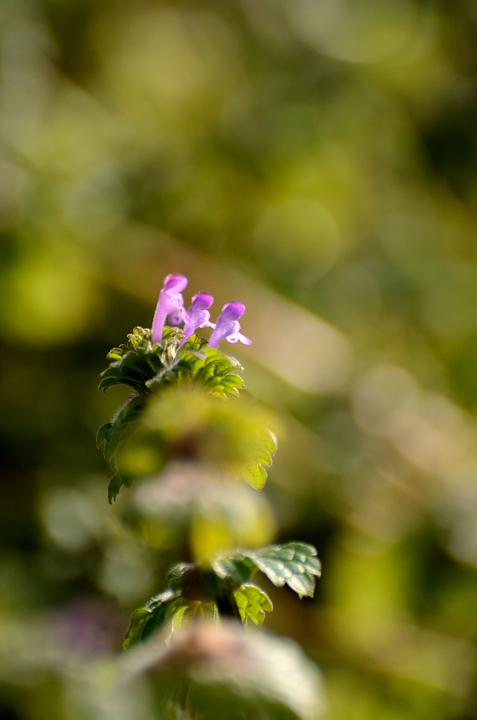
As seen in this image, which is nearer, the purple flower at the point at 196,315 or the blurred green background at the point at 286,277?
the purple flower at the point at 196,315

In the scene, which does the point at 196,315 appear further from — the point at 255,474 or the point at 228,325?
the point at 255,474

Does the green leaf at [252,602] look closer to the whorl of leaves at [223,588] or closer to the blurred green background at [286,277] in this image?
the whorl of leaves at [223,588]

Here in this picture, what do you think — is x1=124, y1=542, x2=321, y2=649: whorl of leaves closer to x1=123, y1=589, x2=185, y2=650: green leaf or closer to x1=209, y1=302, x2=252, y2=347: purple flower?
x1=123, y1=589, x2=185, y2=650: green leaf

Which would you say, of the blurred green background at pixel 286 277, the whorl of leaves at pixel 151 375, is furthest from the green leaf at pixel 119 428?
the blurred green background at pixel 286 277

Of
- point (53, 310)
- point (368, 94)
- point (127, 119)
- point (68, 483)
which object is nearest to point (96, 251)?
point (53, 310)

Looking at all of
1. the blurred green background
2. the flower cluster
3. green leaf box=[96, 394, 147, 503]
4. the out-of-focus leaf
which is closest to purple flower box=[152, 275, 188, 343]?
the flower cluster

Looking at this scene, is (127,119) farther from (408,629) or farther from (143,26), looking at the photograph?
(408,629)
